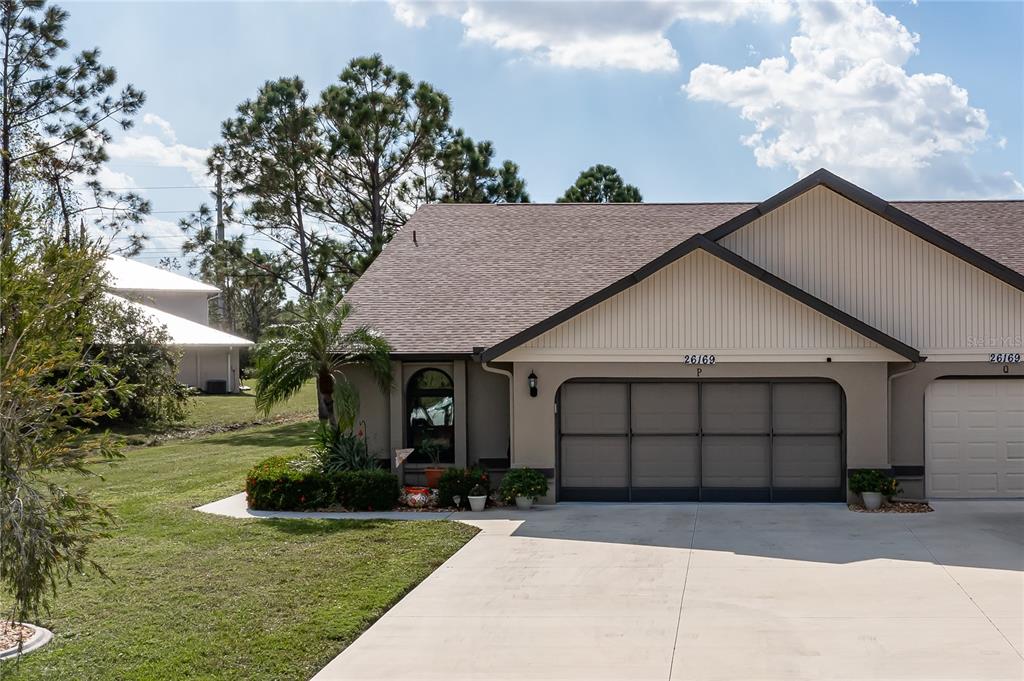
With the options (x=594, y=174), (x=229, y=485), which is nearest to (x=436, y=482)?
(x=229, y=485)

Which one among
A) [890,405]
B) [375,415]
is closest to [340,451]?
[375,415]

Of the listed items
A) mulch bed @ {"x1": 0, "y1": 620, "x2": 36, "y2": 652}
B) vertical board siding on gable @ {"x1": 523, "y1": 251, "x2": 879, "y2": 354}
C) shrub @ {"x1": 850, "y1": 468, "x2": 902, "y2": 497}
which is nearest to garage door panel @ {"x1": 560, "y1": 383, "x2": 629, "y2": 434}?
vertical board siding on gable @ {"x1": 523, "y1": 251, "x2": 879, "y2": 354}

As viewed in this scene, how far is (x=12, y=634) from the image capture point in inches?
360

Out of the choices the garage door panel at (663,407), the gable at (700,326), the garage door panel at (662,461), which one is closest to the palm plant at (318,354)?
the gable at (700,326)

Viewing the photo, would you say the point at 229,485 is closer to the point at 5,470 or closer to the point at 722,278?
the point at 722,278

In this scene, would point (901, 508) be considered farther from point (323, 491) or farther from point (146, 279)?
point (146, 279)

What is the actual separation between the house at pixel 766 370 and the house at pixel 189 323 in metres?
29.5

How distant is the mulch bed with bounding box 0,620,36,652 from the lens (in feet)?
29.0

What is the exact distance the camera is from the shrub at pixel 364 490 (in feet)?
53.2

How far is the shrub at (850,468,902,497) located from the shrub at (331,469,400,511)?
→ 7466mm

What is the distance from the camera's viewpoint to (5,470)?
26.0 ft

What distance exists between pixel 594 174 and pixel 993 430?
107 ft

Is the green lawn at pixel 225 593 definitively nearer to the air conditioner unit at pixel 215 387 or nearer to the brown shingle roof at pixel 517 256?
the brown shingle roof at pixel 517 256

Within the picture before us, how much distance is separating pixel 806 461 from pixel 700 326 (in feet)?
9.75
